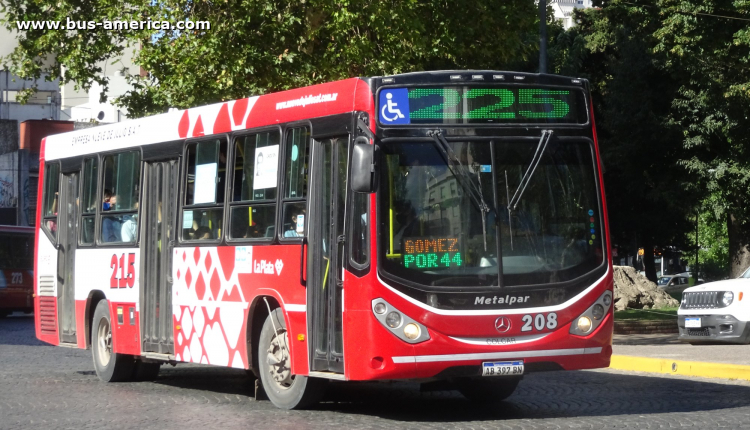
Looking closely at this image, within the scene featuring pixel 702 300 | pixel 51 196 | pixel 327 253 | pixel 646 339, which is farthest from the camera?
pixel 646 339

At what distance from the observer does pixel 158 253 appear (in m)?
13.2

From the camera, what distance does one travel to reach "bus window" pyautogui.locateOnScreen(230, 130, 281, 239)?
11.2 m

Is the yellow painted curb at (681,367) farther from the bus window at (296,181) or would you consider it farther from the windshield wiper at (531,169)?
the bus window at (296,181)

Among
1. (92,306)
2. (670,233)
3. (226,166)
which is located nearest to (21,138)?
(670,233)

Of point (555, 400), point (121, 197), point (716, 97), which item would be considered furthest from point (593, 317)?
point (716, 97)

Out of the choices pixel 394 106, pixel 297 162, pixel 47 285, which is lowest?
pixel 47 285

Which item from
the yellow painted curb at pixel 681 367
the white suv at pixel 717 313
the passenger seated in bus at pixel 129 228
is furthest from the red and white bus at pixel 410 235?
the white suv at pixel 717 313

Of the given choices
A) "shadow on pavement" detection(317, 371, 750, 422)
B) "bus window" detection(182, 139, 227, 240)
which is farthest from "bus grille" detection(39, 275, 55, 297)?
"shadow on pavement" detection(317, 371, 750, 422)

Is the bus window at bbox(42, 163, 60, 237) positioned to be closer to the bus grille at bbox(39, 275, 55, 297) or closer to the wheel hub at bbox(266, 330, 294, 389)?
the bus grille at bbox(39, 275, 55, 297)

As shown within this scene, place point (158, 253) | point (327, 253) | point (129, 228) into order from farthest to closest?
1. point (129, 228)
2. point (158, 253)
3. point (327, 253)

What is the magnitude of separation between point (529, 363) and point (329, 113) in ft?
8.99

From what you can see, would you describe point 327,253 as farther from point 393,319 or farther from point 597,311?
point 597,311

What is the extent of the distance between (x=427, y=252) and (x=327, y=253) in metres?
0.98

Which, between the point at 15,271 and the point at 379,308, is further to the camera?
the point at 15,271
